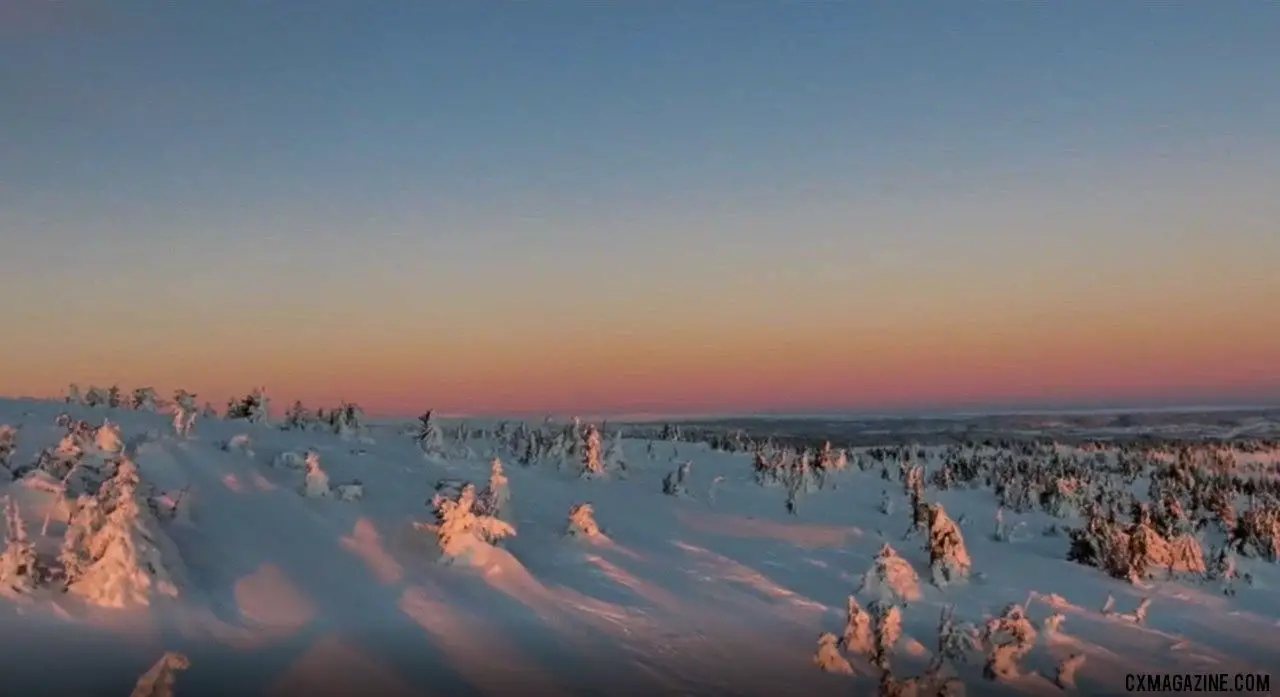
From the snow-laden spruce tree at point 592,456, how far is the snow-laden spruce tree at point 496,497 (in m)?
6.73

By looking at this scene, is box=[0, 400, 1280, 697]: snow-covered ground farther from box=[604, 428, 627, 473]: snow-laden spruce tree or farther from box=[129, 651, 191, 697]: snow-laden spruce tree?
box=[604, 428, 627, 473]: snow-laden spruce tree

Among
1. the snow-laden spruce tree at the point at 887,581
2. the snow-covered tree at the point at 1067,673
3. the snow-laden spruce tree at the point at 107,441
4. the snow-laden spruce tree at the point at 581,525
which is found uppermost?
the snow-laden spruce tree at the point at 107,441

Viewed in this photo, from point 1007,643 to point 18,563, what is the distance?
11.7 metres

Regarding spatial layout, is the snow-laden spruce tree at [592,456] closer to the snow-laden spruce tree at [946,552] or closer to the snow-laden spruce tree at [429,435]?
the snow-laden spruce tree at [429,435]

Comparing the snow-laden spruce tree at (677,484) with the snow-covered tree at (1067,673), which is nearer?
the snow-covered tree at (1067,673)

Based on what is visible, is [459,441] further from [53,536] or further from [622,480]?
[53,536]

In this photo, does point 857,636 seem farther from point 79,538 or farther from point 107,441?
point 107,441

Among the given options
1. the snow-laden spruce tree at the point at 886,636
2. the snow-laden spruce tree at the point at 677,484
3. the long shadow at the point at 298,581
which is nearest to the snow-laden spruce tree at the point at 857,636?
the snow-laden spruce tree at the point at 886,636

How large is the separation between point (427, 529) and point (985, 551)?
41.4 feet

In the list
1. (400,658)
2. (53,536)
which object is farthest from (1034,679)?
(53,536)

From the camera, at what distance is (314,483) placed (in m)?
17.0

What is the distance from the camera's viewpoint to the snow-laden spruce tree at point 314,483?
667 inches

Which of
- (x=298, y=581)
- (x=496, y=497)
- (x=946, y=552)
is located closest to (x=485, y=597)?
(x=298, y=581)

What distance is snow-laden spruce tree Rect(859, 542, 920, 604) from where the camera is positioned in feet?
51.2
